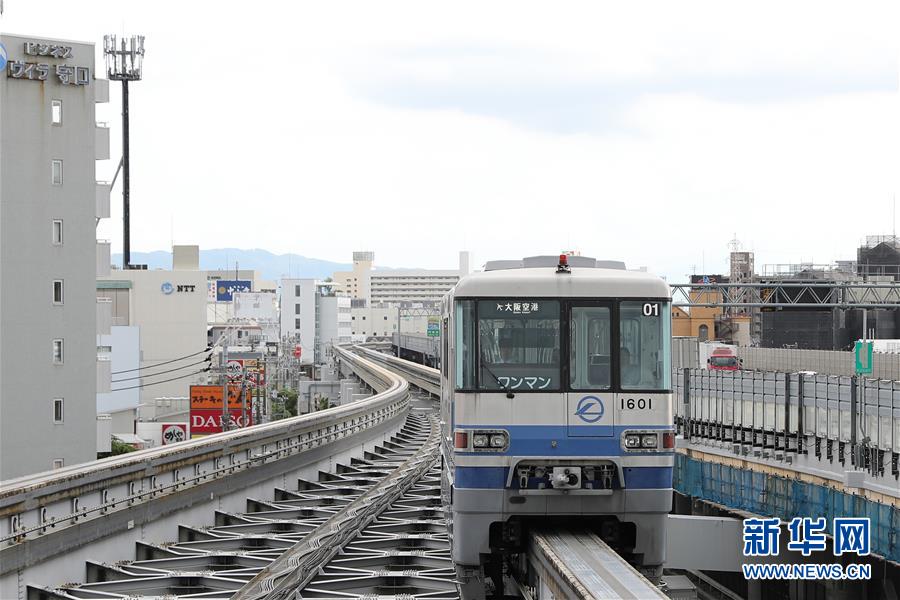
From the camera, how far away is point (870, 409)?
20266 mm

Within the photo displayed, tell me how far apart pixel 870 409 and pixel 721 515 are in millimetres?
4188

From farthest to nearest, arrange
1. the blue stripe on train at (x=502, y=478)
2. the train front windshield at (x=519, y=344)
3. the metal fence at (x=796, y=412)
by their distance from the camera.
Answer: the metal fence at (x=796, y=412), the train front windshield at (x=519, y=344), the blue stripe on train at (x=502, y=478)

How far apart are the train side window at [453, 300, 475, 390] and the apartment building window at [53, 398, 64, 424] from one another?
27.4 metres

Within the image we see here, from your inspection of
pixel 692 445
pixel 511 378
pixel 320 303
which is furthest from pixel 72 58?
pixel 320 303

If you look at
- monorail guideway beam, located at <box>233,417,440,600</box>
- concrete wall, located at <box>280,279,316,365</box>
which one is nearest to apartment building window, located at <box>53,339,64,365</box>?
monorail guideway beam, located at <box>233,417,440,600</box>

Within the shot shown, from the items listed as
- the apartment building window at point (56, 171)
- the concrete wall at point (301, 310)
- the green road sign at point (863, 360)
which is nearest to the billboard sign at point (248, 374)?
the apartment building window at point (56, 171)

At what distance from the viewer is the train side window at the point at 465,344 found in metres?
9.98

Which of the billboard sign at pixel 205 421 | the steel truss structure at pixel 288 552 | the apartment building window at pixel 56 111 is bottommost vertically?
the billboard sign at pixel 205 421

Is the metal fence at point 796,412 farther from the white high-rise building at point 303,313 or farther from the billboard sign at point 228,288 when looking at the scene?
the billboard sign at point 228,288

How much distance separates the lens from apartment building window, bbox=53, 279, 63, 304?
115 feet

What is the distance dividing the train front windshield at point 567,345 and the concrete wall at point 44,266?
2648 cm

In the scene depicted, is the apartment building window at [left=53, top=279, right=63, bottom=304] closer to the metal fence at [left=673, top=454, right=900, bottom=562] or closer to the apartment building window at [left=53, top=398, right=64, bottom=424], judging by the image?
the apartment building window at [left=53, top=398, right=64, bottom=424]

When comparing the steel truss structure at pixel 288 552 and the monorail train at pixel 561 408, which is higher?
the monorail train at pixel 561 408

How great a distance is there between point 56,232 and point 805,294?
5024cm
